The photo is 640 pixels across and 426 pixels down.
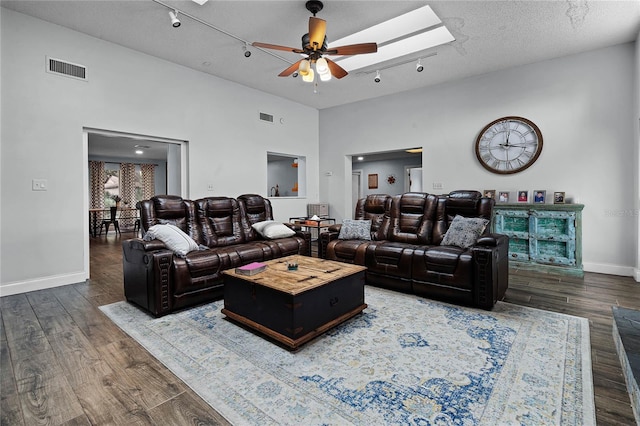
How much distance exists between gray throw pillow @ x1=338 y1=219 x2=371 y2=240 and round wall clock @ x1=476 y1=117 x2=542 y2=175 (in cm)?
253

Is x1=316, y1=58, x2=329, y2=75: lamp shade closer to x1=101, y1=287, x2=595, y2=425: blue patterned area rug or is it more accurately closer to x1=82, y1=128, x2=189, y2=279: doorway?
x1=101, y1=287, x2=595, y2=425: blue patterned area rug

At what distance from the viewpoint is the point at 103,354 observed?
84.6 inches

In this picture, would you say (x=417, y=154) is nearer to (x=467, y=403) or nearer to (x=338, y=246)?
(x=338, y=246)

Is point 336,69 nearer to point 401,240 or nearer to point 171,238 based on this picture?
point 401,240

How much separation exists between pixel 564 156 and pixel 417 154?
508 centimetres

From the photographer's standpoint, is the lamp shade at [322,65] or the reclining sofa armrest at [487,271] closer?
the reclining sofa armrest at [487,271]

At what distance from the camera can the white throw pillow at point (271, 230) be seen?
4.06 m

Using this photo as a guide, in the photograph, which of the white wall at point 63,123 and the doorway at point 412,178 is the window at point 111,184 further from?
the doorway at point 412,178

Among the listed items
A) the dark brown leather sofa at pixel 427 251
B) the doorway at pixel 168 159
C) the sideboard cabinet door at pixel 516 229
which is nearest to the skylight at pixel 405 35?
the dark brown leather sofa at pixel 427 251

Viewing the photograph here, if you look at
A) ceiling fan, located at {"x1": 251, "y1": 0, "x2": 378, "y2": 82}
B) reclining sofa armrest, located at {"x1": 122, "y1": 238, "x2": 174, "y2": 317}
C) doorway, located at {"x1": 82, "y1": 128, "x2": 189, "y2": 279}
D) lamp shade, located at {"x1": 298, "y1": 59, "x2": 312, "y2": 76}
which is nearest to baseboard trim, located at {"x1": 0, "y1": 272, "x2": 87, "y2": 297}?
doorway, located at {"x1": 82, "y1": 128, "x2": 189, "y2": 279}

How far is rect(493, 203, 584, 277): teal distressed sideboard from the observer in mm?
4152

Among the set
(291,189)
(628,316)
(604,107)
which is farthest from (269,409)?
(291,189)

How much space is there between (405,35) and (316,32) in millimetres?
1676

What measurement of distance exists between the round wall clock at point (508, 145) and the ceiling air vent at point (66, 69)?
5.86 m
